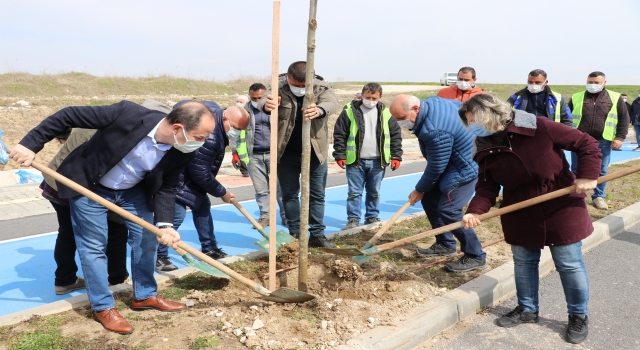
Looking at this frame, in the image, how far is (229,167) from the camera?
469 inches

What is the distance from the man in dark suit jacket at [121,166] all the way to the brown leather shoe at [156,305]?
0.26 meters

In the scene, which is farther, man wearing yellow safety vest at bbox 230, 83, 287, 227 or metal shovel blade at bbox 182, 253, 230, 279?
man wearing yellow safety vest at bbox 230, 83, 287, 227

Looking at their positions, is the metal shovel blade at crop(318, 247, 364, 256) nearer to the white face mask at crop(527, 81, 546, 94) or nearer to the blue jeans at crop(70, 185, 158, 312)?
the blue jeans at crop(70, 185, 158, 312)

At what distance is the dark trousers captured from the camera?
4297 mm

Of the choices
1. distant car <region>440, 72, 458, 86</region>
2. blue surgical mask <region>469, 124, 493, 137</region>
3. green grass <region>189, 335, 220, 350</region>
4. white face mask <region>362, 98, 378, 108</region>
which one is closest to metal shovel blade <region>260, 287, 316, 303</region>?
green grass <region>189, 335, 220, 350</region>

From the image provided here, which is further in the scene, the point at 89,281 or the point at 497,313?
the point at 497,313

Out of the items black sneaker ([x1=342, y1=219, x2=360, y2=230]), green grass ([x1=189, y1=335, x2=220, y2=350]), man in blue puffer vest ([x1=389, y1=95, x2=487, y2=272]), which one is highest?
man in blue puffer vest ([x1=389, y1=95, x2=487, y2=272])

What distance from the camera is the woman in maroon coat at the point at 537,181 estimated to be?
3365mm

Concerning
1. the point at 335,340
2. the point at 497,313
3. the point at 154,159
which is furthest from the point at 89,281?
the point at 497,313

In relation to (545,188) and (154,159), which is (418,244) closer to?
(545,188)

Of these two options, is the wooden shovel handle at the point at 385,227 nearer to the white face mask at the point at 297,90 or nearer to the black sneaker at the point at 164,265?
the white face mask at the point at 297,90

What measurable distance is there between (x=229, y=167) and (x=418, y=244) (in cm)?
701

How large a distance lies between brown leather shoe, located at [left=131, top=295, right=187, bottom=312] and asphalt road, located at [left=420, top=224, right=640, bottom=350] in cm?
183

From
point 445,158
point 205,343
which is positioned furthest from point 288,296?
point 445,158
